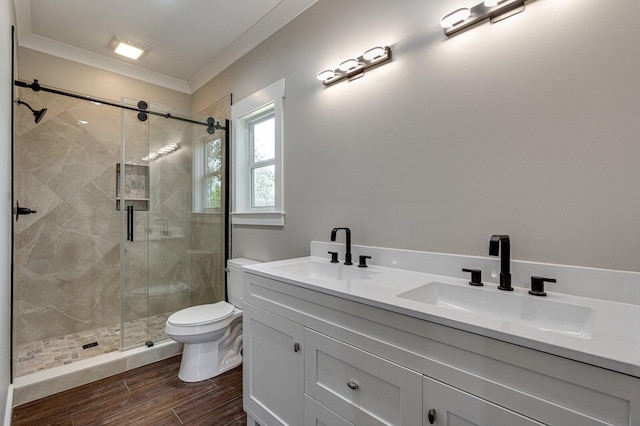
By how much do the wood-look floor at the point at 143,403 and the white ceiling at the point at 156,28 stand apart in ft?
8.83

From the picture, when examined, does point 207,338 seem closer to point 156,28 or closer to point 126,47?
point 156,28

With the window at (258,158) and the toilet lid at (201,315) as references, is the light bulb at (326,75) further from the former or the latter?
the toilet lid at (201,315)

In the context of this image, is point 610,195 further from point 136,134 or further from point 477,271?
point 136,134

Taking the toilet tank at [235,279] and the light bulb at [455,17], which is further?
the toilet tank at [235,279]

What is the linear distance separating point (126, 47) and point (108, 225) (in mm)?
1702

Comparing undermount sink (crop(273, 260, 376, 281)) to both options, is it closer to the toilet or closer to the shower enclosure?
the toilet

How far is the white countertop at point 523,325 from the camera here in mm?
611

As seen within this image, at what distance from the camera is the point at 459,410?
31.1 inches

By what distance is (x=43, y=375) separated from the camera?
6.30ft

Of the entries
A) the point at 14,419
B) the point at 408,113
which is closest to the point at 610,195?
the point at 408,113

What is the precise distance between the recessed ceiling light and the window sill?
5.70ft

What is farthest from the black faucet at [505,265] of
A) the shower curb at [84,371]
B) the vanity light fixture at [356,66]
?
the shower curb at [84,371]

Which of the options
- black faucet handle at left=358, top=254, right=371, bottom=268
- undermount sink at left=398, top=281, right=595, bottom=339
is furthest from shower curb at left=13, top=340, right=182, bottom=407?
undermount sink at left=398, top=281, right=595, bottom=339

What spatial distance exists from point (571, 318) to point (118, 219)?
356 centimetres
